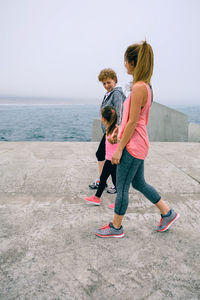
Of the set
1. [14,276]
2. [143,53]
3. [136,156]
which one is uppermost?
[143,53]

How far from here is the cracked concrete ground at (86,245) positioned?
1.34 metres

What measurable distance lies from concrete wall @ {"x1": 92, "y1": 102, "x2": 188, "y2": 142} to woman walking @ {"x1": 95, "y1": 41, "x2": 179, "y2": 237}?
6088 mm

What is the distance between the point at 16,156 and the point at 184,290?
3.91m

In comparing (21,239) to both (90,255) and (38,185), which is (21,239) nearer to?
(90,255)

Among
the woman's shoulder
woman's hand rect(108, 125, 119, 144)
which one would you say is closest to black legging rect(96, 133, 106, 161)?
woman's hand rect(108, 125, 119, 144)

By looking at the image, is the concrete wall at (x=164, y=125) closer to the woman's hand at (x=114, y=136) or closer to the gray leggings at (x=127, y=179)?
the woman's hand at (x=114, y=136)

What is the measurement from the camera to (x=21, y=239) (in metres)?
1.79

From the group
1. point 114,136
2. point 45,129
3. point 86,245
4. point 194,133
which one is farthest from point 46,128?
point 86,245

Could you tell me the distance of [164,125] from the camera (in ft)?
26.2

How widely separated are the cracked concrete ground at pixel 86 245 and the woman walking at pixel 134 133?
253mm

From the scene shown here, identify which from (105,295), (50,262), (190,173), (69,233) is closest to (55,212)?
(69,233)

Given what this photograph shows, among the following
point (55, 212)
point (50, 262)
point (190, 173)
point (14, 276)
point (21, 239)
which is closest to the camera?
point (14, 276)

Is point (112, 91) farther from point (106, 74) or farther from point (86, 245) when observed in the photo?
point (86, 245)

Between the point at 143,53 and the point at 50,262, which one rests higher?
the point at 143,53
